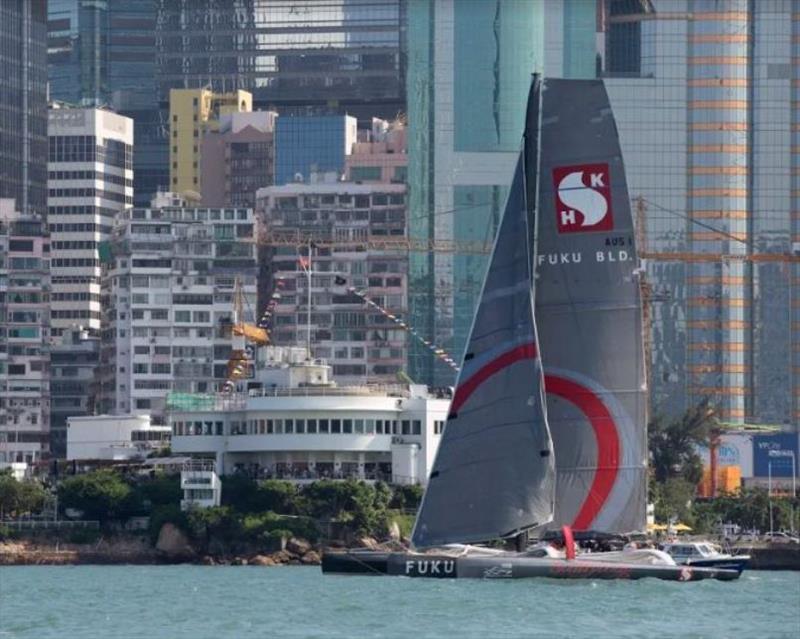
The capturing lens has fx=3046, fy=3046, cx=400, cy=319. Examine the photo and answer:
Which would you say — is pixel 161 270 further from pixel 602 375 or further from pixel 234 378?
pixel 602 375

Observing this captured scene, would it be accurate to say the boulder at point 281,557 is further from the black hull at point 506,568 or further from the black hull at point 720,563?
the black hull at point 720,563

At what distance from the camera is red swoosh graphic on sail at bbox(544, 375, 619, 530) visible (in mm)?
101875

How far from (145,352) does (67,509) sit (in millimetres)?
52800

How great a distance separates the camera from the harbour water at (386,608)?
7844cm

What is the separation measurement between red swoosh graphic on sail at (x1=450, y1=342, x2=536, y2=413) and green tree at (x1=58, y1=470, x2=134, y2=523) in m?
40.0

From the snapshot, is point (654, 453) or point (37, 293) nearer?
point (654, 453)

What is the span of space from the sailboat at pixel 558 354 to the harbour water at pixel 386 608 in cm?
313

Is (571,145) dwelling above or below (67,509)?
above

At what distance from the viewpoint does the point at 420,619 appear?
272 ft

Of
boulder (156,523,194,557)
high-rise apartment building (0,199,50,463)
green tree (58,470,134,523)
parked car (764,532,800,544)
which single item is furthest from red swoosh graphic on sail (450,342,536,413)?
high-rise apartment building (0,199,50,463)

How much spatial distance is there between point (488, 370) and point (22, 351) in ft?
327

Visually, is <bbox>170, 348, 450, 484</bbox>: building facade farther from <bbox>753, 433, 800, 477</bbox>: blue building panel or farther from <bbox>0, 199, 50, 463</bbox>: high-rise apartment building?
<bbox>0, 199, 50, 463</bbox>: high-rise apartment building

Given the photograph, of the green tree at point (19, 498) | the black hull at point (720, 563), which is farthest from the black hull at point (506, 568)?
the green tree at point (19, 498)

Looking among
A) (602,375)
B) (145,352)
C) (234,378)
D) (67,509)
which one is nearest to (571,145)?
(602,375)
